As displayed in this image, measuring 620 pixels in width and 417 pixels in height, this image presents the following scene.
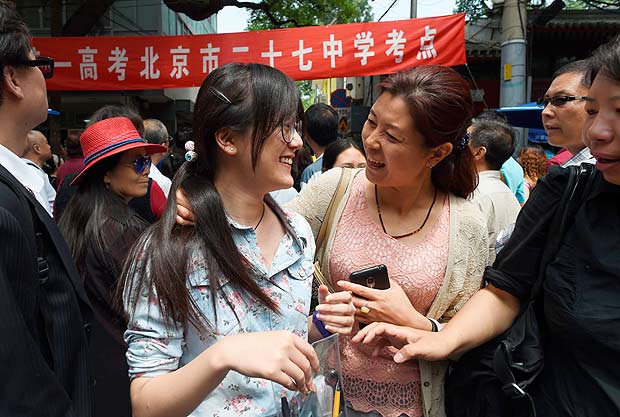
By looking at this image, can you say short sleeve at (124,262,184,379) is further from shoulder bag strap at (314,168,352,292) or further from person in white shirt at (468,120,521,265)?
person in white shirt at (468,120,521,265)

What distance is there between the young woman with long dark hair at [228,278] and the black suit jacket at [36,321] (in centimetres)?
22

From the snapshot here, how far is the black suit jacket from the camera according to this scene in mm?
997

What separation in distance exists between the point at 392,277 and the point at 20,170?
3.92 feet

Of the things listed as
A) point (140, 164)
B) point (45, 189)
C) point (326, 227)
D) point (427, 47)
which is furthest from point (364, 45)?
point (326, 227)

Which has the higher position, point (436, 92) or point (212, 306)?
point (436, 92)

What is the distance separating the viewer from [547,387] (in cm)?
119

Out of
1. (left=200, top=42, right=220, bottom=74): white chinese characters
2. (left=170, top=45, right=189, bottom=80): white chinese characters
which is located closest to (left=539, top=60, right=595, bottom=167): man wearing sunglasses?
(left=200, top=42, right=220, bottom=74): white chinese characters

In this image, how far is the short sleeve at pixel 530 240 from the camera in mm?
1228

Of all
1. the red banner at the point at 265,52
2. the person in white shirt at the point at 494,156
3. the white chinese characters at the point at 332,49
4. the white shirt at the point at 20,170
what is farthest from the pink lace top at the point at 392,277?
the white chinese characters at the point at 332,49

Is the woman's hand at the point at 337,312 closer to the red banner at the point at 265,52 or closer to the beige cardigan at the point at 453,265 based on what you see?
the beige cardigan at the point at 453,265

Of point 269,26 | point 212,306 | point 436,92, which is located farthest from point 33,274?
point 269,26

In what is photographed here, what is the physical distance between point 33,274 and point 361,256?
Result: 912mm

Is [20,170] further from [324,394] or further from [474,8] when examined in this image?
[474,8]

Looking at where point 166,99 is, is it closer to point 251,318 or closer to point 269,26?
point 269,26
